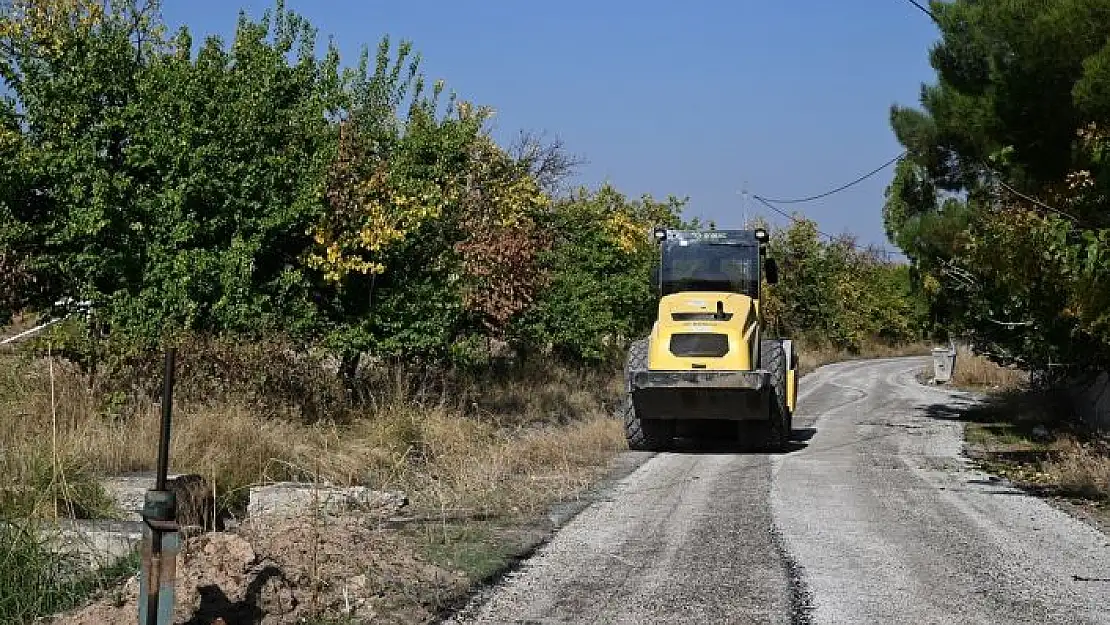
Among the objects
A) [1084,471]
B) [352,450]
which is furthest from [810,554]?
[1084,471]

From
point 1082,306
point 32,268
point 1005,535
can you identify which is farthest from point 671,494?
point 32,268

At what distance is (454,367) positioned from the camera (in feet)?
59.5

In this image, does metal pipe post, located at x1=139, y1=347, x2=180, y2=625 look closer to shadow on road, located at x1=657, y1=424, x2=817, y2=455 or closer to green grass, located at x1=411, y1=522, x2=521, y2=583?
green grass, located at x1=411, y1=522, x2=521, y2=583

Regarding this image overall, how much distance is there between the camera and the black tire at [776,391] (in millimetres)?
16656

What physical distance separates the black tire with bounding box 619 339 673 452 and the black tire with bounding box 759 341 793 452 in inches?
62.1

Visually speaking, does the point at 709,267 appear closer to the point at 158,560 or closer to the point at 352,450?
the point at 352,450

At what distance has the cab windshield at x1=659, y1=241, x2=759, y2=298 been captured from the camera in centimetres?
1764

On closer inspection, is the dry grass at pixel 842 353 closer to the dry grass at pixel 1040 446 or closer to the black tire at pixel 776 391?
the dry grass at pixel 1040 446

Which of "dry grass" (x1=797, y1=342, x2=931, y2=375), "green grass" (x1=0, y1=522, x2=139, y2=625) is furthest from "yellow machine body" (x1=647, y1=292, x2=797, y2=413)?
"dry grass" (x1=797, y1=342, x2=931, y2=375)

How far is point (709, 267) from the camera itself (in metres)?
17.8

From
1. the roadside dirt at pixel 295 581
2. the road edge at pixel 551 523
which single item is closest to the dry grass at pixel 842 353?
the road edge at pixel 551 523

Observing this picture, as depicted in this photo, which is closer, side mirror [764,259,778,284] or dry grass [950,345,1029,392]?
side mirror [764,259,778,284]

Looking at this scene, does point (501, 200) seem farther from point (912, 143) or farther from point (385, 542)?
point (385, 542)

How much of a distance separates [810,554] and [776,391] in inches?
313
